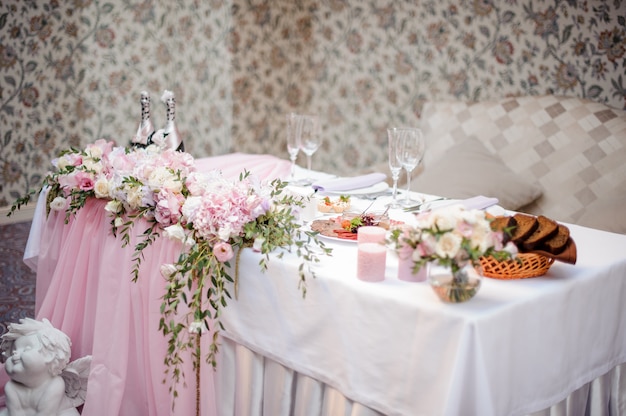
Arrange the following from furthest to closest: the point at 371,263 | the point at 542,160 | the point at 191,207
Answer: the point at 542,160
the point at 191,207
the point at 371,263

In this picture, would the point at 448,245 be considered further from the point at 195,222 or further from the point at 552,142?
the point at 552,142

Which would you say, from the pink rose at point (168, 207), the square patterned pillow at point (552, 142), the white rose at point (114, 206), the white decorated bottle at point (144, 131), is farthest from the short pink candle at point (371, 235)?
the square patterned pillow at point (552, 142)

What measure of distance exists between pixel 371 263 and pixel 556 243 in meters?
0.39

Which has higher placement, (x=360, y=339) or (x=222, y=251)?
(x=222, y=251)

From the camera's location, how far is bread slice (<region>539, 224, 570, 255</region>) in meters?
1.38

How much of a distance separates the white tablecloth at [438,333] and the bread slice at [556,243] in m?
0.06

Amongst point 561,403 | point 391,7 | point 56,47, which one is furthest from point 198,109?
point 561,403

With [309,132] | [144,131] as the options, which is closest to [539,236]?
[309,132]

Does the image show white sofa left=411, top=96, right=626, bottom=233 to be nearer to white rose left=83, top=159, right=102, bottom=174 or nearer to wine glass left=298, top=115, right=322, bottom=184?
wine glass left=298, top=115, right=322, bottom=184

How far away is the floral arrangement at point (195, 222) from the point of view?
1487 mm

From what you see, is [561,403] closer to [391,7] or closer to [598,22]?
[598,22]

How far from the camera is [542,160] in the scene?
300cm

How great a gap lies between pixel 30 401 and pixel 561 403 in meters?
1.35

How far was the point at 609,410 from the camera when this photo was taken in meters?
1.67
